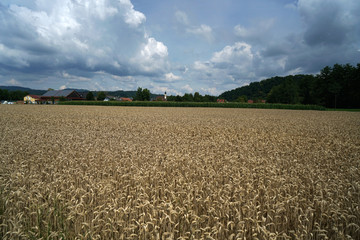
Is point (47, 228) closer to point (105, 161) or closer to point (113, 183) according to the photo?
point (113, 183)

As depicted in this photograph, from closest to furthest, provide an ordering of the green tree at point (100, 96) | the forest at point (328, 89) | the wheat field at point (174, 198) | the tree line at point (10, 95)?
the wheat field at point (174, 198)
the forest at point (328, 89)
the green tree at point (100, 96)
the tree line at point (10, 95)

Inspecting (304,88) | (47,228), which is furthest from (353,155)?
(304,88)

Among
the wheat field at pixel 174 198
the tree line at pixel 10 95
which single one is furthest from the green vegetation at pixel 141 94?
the wheat field at pixel 174 198

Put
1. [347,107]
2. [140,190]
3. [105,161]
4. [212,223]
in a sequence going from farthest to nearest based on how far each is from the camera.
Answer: [347,107] < [105,161] < [140,190] < [212,223]

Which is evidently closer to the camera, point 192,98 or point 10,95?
point 192,98

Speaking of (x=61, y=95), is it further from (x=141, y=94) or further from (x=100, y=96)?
(x=141, y=94)

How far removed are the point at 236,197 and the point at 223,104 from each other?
75686mm

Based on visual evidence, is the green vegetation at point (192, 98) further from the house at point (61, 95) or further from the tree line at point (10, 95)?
the tree line at point (10, 95)

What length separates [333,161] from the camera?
26.6ft

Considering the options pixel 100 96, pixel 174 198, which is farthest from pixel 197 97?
pixel 174 198

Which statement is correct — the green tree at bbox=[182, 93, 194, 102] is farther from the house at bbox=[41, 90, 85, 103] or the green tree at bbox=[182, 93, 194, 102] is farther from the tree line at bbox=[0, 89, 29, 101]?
the tree line at bbox=[0, 89, 29, 101]

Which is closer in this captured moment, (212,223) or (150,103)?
(212,223)

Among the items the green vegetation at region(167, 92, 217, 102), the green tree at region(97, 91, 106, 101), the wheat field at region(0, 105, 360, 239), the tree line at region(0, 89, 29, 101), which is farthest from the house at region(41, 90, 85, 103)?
the wheat field at region(0, 105, 360, 239)

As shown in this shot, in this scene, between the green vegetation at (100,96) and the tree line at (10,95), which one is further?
the tree line at (10,95)
